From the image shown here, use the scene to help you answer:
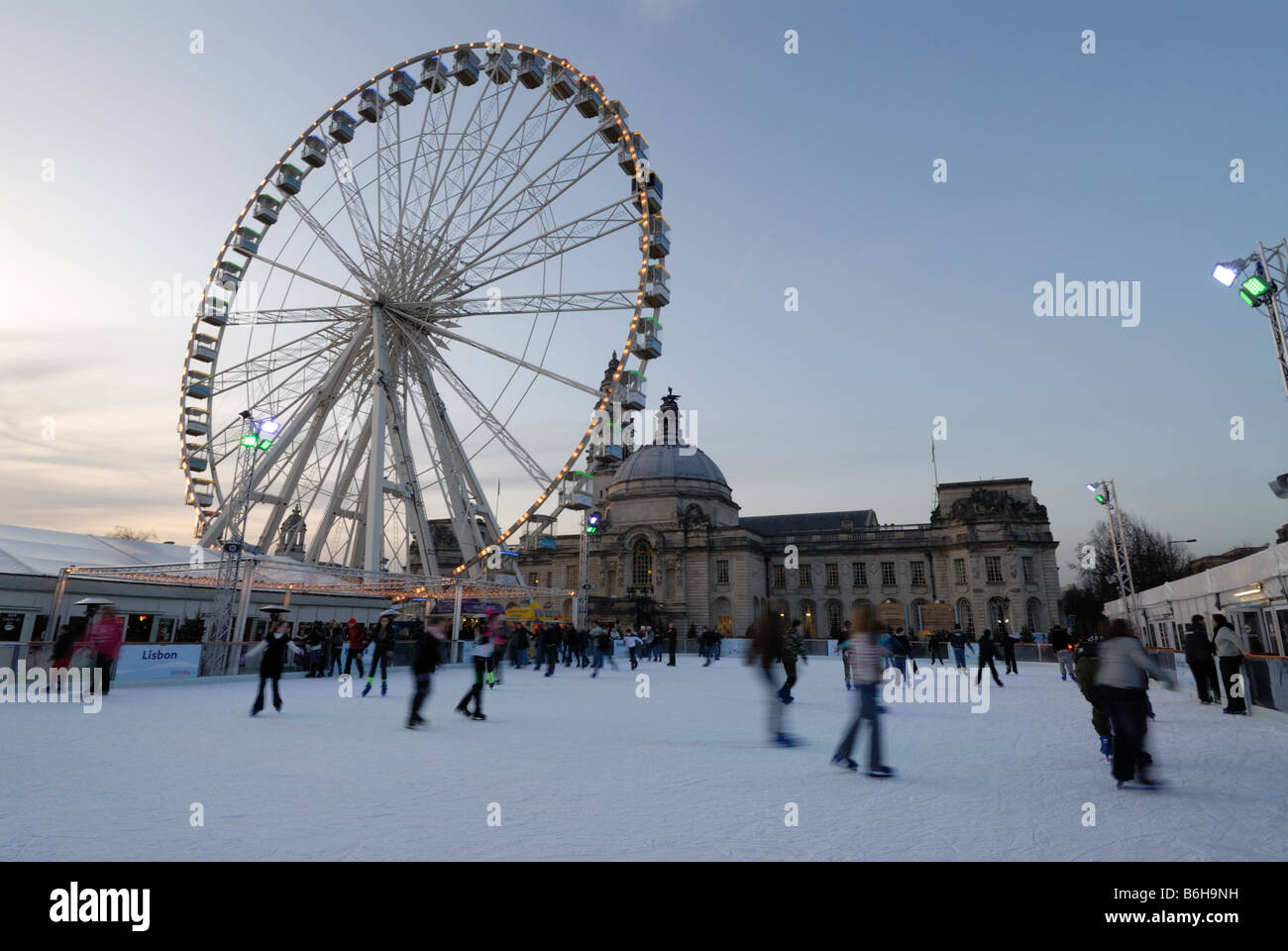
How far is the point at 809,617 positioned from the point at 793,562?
5.45m

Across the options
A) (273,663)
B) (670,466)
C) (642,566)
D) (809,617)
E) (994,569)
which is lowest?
(809,617)

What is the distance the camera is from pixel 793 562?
231 ft

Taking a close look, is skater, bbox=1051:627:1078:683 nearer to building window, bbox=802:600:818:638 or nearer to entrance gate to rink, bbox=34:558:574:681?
entrance gate to rink, bbox=34:558:574:681

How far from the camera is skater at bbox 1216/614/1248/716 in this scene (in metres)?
13.0

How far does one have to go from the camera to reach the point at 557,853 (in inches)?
187

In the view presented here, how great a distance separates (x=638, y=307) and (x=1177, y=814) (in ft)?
78.6

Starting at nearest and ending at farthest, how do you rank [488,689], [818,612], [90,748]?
[90,748] → [488,689] → [818,612]

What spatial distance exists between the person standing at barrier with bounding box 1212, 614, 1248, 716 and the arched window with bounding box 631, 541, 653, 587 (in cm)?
5563

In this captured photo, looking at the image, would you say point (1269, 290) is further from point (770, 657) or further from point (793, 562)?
point (793, 562)

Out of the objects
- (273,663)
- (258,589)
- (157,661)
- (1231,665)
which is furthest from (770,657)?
(258,589)

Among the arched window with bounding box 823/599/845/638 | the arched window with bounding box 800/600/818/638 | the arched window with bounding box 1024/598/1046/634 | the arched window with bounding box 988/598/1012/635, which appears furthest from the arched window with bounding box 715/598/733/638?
the arched window with bounding box 1024/598/1046/634

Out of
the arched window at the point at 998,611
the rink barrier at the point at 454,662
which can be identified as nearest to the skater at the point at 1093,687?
the rink barrier at the point at 454,662
